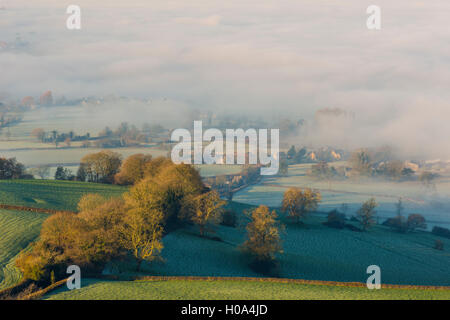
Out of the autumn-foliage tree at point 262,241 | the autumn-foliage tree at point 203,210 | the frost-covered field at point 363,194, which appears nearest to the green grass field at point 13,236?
the autumn-foliage tree at point 203,210

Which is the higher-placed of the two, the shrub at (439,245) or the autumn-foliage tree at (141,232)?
the autumn-foliage tree at (141,232)

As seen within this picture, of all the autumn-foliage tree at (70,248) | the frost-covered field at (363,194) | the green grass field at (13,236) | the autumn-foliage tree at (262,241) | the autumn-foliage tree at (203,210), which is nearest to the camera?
the autumn-foliage tree at (70,248)

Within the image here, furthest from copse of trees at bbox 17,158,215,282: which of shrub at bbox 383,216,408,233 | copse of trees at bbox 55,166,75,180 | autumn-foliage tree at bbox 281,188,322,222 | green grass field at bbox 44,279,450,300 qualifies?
shrub at bbox 383,216,408,233

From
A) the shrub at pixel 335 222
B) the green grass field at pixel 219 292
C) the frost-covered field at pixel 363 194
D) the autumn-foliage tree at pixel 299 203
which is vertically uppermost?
the autumn-foliage tree at pixel 299 203

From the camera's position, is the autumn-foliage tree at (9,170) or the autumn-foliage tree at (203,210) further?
the autumn-foliage tree at (9,170)

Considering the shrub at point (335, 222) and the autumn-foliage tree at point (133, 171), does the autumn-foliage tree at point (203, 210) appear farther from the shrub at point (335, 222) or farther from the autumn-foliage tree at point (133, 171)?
the shrub at point (335, 222)

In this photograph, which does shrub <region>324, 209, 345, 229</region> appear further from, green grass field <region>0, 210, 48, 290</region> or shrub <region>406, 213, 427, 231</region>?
green grass field <region>0, 210, 48, 290</region>
